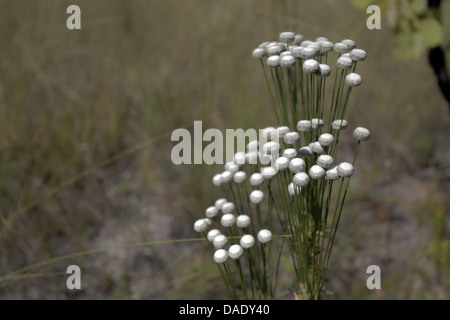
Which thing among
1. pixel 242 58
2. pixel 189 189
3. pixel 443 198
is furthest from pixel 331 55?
pixel 189 189

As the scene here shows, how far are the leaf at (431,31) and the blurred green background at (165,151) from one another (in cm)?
54

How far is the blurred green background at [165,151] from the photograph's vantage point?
5.49ft

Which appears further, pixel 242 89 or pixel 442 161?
pixel 442 161

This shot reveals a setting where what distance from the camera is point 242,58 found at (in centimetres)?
215

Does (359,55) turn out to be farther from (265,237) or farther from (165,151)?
(165,151)

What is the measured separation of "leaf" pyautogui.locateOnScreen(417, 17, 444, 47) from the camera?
1039mm

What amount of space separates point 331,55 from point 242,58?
0.67 metres

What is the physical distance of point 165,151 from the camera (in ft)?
7.52

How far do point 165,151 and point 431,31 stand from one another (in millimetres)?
1591

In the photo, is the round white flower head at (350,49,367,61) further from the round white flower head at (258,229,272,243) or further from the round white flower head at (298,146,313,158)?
the round white flower head at (258,229,272,243)

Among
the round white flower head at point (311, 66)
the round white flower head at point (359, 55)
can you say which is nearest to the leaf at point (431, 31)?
the round white flower head at point (359, 55)

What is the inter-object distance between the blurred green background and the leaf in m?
0.54

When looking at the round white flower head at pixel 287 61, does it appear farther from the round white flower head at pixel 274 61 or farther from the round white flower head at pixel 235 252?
the round white flower head at pixel 235 252
